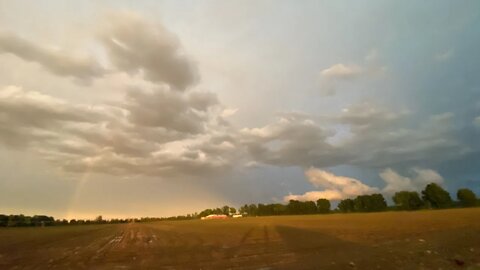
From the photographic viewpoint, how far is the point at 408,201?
188 meters

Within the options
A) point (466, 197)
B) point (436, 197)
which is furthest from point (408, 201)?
point (466, 197)

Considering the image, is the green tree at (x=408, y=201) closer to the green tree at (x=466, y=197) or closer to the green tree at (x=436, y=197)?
the green tree at (x=436, y=197)

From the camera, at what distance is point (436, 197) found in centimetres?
17988

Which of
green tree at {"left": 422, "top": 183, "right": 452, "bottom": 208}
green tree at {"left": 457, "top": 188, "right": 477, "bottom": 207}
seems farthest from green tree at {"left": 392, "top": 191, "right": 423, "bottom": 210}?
green tree at {"left": 457, "top": 188, "right": 477, "bottom": 207}

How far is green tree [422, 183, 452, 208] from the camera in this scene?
589 ft

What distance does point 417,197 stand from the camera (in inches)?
7357

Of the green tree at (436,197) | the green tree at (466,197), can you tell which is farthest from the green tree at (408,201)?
the green tree at (466,197)

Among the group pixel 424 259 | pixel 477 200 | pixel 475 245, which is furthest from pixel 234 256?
pixel 477 200

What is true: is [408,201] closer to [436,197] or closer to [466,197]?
[436,197]

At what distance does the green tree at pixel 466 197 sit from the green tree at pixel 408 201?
19816mm

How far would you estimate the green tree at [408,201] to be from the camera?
18562 centimetres

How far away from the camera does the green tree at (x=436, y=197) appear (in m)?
179

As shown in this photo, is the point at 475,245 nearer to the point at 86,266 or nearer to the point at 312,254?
the point at 312,254

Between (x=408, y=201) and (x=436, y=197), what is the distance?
12321mm
